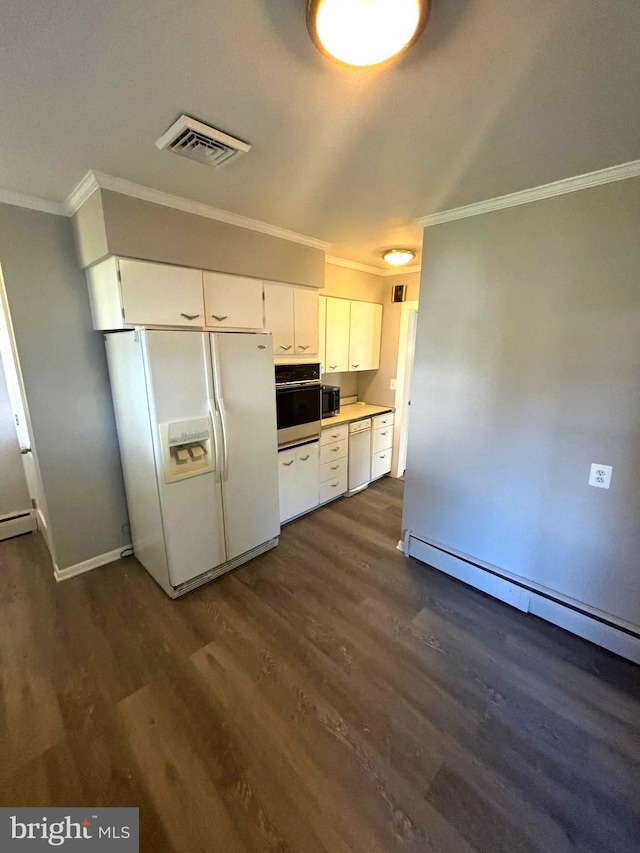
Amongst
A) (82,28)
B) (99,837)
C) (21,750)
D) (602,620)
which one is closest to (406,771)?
(99,837)

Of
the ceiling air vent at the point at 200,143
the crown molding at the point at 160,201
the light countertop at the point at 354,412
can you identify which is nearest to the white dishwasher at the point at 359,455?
the light countertop at the point at 354,412

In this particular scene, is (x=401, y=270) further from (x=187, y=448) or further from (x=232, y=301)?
(x=187, y=448)

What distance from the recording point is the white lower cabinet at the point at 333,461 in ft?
11.4

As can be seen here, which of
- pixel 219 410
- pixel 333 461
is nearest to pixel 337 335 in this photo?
pixel 333 461

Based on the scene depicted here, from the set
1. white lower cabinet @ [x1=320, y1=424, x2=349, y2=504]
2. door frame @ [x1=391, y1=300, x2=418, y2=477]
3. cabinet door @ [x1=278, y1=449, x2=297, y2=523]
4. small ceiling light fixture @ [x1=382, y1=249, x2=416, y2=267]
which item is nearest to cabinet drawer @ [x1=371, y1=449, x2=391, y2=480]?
door frame @ [x1=391, y1=300, x2=418, y2=477]

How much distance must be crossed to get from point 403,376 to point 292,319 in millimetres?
1838

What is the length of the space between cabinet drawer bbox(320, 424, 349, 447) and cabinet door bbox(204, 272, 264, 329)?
1.23m

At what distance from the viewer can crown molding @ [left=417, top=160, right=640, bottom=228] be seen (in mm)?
1674

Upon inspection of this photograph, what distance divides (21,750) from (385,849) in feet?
5.02

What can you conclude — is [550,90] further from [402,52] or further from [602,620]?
[602,620]

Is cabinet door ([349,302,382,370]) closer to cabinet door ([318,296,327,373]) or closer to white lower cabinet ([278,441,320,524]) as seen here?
cabinet door ([318,296,327,373])

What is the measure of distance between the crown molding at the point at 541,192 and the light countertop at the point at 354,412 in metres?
1.88

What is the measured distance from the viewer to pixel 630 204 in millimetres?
1695

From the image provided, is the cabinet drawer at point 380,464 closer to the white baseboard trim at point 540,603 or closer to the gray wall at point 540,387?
the white baseboard trim at point 540,603
